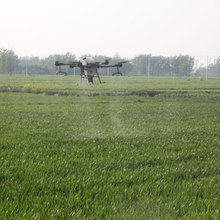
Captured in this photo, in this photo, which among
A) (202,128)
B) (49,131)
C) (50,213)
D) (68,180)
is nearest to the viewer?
(50,213)

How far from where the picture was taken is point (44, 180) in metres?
6.81

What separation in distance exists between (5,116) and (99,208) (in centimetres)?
1427

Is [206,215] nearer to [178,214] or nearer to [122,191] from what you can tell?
[178,214]

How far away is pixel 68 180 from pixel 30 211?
1.72m

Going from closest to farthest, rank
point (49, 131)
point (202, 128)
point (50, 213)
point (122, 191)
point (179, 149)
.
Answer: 1. point (50, 213)
2. point (122, 191)
3. point (179, 149)
4. point (49, 131)
5. point (202, 128)

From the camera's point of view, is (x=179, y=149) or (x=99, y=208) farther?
(x=179, y=149)

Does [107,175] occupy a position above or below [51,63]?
below

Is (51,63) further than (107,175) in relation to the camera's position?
Yes

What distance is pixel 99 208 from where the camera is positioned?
217 inches

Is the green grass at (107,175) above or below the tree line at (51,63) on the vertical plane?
below

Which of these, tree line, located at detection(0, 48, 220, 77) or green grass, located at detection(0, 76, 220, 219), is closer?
green grass, located at detection(0, 76, 220, 219)

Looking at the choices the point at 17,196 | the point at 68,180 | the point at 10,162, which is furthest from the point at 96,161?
the point at 17,196

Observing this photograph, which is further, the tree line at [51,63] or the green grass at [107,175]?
the tree line at [51,63]

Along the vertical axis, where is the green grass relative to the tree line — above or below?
below
